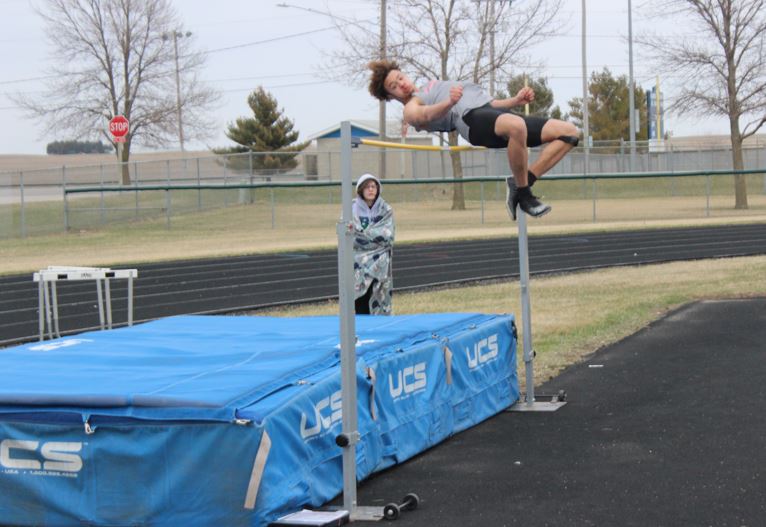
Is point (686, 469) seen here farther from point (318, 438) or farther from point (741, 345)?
point (741, 345)

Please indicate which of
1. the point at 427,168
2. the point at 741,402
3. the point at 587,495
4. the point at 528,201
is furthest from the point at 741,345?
the point at 427,168

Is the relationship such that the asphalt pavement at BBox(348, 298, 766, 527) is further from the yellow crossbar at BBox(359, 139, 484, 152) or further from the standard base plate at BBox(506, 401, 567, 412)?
the yellow crossbar at BBox(359, 139, 484, 152)

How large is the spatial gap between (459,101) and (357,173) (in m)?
41.2

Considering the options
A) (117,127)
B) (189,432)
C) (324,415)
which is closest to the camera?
(189,432)

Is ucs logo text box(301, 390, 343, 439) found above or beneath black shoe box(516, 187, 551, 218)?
beneath

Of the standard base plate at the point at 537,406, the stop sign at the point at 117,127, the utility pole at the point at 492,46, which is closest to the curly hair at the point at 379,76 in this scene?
the standard base plate at the point at 537,406

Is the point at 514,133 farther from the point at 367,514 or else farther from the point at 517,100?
the point at 367,514

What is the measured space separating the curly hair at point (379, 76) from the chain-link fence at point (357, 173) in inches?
864

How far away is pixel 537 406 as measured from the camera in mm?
8219

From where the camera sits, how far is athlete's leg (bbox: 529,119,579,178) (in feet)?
22.6

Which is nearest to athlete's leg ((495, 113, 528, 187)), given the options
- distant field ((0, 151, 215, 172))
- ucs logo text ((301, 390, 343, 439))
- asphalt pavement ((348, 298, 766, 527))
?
asphalt pavement ((348, 298, 766, 527))

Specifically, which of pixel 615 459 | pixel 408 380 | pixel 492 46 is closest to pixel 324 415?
pixel 408 380

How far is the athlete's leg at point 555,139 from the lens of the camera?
6883 mm

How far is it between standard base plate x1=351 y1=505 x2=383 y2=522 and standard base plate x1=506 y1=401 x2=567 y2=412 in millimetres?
2844
